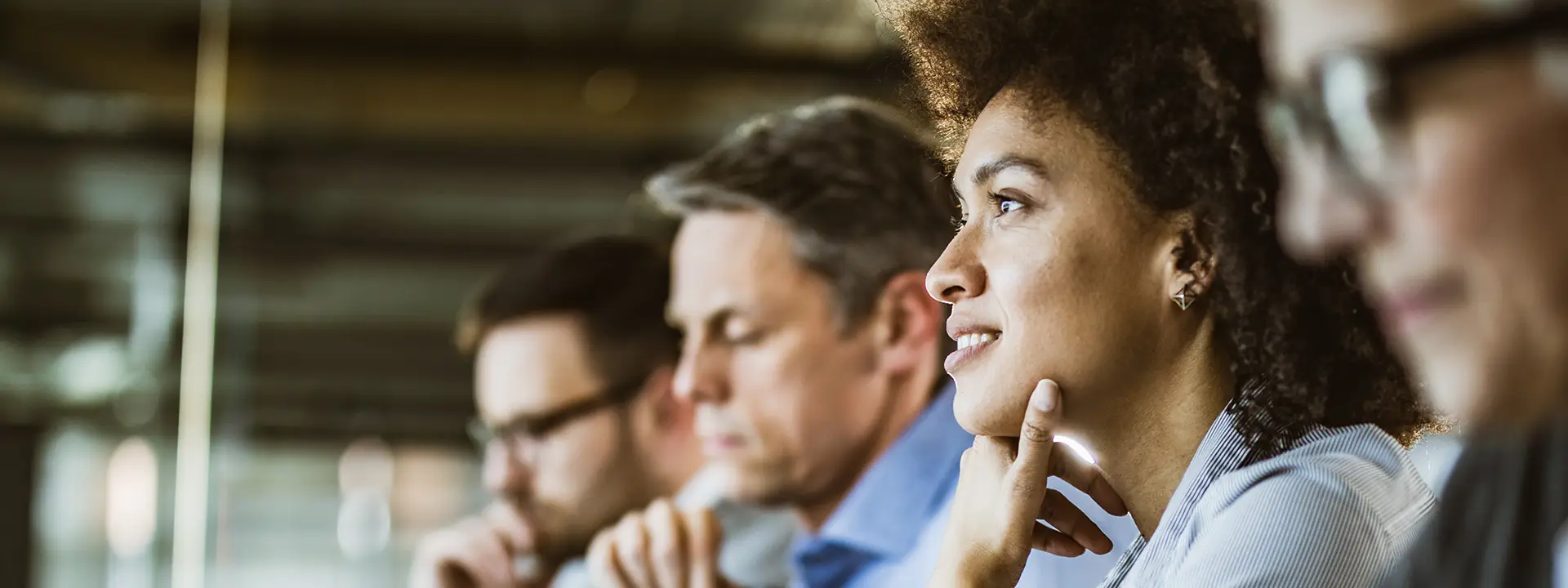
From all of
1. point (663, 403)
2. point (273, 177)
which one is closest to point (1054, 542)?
point (663, 403)

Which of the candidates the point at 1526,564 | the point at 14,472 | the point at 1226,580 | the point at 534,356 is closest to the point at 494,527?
the point at 534,356

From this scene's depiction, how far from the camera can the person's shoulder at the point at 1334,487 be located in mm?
909

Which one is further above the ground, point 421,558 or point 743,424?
point 743,424

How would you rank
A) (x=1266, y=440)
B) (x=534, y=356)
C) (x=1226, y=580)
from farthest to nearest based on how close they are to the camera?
(x=534, y=356)
(x=1266, y=440)
(x=1226, y=580)

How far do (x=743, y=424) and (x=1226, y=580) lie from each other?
1.06 metres

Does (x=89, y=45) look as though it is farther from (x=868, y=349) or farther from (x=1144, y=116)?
(x=1144, y=116)

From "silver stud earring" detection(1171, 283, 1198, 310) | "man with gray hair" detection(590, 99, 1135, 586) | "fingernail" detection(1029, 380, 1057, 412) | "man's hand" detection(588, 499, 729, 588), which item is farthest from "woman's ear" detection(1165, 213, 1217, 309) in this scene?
"man's hand" detection(588, 499, 729, 588)

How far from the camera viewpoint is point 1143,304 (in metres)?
1.05

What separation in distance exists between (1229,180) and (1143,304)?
0.10m

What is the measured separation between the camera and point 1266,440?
101cm

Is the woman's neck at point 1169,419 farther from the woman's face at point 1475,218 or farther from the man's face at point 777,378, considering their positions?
the man's face at point 777,378

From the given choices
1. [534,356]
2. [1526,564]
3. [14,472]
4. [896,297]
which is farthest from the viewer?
[14,472]

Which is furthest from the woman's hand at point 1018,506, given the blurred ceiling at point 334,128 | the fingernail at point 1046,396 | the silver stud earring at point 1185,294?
the blurred ceiling at point 334,128

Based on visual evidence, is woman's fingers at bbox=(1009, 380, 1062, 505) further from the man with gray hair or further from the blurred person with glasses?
the man with gray hair
